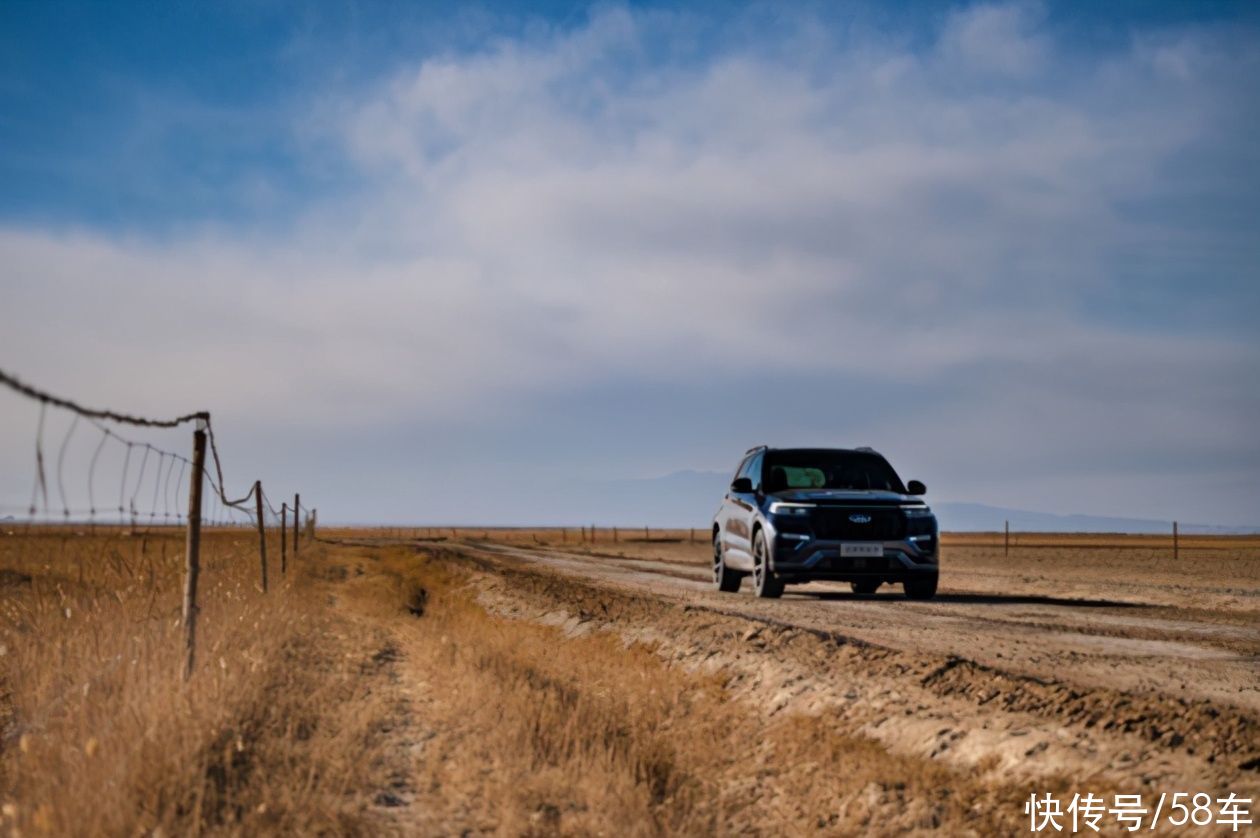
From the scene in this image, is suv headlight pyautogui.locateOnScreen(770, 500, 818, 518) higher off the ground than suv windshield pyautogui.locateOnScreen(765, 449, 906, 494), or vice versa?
suv windshield pyautogui.locateOnScreen(765, 449, 906, 494)

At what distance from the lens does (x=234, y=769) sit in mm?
5766

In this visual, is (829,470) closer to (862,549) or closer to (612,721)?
(862,549)

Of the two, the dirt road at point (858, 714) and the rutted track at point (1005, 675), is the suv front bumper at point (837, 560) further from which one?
the dirt road at point (858, 714)

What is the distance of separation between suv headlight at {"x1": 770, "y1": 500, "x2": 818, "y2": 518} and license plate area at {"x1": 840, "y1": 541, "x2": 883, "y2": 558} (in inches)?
25.6

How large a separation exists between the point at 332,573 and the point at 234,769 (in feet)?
61.0

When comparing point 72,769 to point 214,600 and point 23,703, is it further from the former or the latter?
point 214,600

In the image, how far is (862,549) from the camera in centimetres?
1345

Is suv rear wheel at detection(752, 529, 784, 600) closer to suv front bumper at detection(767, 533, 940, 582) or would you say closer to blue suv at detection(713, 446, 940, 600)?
blue suv at detection(713, 446, 940, 600)

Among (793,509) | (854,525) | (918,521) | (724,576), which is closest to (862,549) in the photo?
(854,525)

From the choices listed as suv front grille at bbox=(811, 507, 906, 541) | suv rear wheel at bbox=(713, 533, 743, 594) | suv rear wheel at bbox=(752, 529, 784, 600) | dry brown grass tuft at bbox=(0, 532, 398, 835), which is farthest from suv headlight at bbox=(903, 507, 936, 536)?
dry brown grass tuft at bbox=(0, 532, 398, 835)

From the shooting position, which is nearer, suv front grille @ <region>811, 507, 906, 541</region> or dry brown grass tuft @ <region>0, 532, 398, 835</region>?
dry brown grass tuft @ <region>0, 532, 398, 835</region>

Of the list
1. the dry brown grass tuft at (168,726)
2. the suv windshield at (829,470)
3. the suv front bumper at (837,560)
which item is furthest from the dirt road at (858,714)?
the suv windshield at (829,470)

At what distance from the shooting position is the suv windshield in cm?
1512

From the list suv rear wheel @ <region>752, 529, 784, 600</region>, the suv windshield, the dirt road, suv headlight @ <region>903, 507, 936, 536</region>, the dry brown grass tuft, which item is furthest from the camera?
the suv windshield
